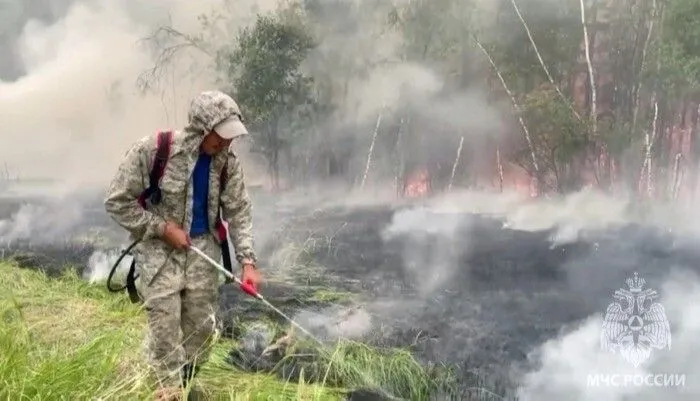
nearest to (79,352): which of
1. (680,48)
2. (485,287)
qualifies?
(485,287)

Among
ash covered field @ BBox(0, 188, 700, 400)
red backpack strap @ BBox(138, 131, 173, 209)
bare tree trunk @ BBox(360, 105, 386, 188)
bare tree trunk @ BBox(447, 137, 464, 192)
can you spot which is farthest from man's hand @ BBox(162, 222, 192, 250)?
bare tree trunk @ BBox(447, 137, 464, 192)

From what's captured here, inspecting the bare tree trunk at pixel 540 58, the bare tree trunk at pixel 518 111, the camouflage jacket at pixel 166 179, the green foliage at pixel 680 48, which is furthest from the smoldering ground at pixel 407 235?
the camouflage jacket at pixel 166 179

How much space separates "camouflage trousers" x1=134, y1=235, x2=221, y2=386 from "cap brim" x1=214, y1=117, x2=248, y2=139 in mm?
393

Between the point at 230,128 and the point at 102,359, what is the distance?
0.85 meters

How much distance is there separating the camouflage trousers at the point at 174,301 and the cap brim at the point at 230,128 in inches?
15.5

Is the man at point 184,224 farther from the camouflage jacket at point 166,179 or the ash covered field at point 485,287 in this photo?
the ash covered field at point 485,287

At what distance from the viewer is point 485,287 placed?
350cm

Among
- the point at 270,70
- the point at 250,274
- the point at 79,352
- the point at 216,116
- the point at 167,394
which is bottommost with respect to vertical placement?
the point at 167,394

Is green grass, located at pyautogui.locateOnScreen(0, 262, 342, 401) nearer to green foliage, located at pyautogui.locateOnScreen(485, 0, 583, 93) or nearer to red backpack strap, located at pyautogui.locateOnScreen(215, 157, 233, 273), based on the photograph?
red backpack strap, located at pyautogui.locateOnScreen(215, 157, 233, 273)

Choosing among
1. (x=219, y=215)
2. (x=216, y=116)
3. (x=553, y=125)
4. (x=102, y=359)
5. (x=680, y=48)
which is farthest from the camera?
(x=553, y=125)

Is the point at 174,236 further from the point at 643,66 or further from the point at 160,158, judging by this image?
the point at 643,66

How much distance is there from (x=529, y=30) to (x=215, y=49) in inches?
53.3

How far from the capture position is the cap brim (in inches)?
97.3

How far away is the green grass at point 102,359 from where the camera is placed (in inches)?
96.2
